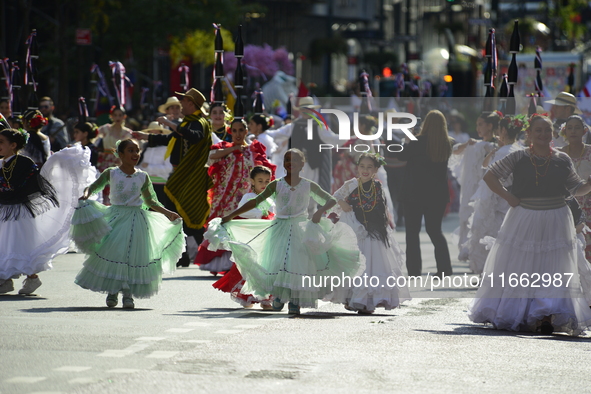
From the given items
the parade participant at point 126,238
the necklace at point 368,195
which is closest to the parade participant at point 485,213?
the necklace at point 368,195

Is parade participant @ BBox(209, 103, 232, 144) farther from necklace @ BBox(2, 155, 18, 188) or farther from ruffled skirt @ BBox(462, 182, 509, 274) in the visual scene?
necklace @ BBox(2, 155, 18, 188)

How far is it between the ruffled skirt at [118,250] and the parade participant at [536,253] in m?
2.72

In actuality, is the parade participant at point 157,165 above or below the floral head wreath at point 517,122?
below

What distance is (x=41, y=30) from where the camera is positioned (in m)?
34.3

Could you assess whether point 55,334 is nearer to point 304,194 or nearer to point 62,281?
point 304,194

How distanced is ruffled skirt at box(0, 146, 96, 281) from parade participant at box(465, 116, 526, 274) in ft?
13.9

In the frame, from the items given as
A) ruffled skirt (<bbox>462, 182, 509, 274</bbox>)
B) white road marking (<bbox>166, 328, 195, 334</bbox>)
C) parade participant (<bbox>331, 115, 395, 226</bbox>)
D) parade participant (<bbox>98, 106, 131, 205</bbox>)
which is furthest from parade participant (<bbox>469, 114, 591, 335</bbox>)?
parade participant (<bbox>98, 106, 131, 205</bbox>)

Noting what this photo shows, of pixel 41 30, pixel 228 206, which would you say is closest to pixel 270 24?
pixel 41 30

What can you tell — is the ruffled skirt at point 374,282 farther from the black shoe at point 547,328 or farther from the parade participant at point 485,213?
the parade participant at point 485,213

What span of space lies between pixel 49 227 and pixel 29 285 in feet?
2.31

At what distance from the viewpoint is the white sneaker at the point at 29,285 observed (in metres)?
10.9

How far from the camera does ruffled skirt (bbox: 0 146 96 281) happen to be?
10906 millimetres

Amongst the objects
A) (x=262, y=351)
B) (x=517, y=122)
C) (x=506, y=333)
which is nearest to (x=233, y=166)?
(x=517, y=122)

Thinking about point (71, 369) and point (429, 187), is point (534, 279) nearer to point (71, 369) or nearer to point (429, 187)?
point (429, 187)
